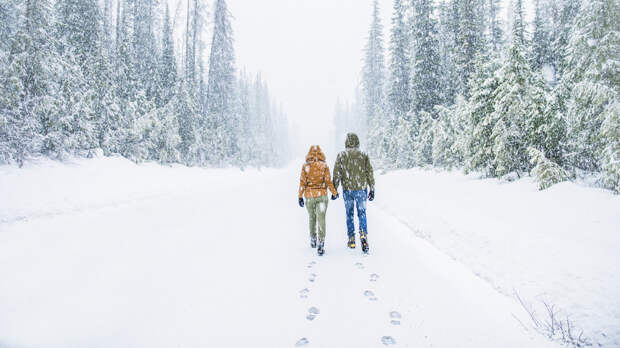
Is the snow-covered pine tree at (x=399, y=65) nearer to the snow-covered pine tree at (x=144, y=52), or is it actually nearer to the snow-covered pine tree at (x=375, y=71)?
the snow-covered pine tree at (x=375, y=71)

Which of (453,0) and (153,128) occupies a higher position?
(453,0)

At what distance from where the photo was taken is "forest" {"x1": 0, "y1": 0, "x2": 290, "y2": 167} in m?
10.5

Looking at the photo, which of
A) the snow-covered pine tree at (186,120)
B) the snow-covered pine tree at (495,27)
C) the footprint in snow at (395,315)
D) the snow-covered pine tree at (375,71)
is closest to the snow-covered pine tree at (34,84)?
the snow-covered pine tree at (186,120)

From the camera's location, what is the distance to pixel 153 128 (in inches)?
749

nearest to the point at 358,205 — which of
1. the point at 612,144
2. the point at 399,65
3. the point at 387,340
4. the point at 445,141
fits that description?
the point at 387,340

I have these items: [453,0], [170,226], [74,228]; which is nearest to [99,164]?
[74,228]

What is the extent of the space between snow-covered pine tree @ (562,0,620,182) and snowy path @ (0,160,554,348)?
578cm

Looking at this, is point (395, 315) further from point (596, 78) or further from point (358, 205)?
point (596, 78)

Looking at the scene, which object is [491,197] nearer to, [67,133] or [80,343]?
[80,343]

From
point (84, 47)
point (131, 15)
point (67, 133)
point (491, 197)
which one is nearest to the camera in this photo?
point (491, 197)

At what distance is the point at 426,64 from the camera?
1931 cm

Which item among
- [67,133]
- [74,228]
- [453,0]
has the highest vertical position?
[453,0]

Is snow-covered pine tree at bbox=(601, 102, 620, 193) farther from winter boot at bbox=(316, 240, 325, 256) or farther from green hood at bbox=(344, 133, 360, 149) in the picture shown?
winter boot at bbox=(316, 240, 325, 256)

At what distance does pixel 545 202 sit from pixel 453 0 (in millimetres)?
18341
